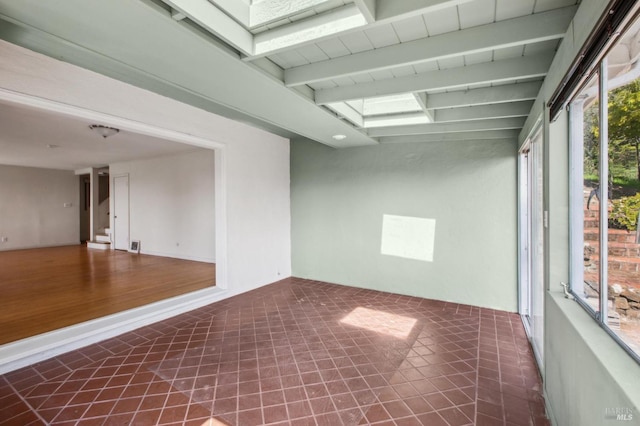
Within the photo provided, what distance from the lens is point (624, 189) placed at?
1130 millimetres

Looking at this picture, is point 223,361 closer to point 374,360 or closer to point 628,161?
point 374,360

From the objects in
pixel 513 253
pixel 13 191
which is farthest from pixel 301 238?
pixel 13 191

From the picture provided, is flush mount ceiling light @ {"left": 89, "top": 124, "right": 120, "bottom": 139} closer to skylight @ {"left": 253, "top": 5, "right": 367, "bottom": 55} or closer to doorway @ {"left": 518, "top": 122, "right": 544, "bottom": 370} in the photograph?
skylight @ {"left": 253, "top": 5, "right": 367, "bottom": 55}

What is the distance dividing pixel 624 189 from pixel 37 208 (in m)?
12.7

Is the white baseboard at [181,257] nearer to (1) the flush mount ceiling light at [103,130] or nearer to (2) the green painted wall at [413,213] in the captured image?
(2) the green painted wall at [413,213]

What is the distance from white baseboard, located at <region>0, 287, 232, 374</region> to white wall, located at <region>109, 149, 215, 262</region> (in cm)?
310

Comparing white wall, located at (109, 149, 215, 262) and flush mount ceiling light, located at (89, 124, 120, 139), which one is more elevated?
flush mount ceiling light, located at (89, 124, 120, 139)

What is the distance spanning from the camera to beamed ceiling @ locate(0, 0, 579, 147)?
1655 millimetres

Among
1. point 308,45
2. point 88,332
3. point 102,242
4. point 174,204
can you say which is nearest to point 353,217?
point 308,45

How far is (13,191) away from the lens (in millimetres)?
8672

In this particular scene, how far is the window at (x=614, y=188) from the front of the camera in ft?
3.48

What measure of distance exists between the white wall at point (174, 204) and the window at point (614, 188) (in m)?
6.45

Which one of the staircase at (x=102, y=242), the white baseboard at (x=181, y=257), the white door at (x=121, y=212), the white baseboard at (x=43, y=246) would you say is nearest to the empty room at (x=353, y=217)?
the white baseboard at (x=181, y=257)

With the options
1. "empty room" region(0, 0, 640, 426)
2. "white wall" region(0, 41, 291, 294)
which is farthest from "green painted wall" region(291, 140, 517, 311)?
"white wall" region(0, 41, 291, 294)
